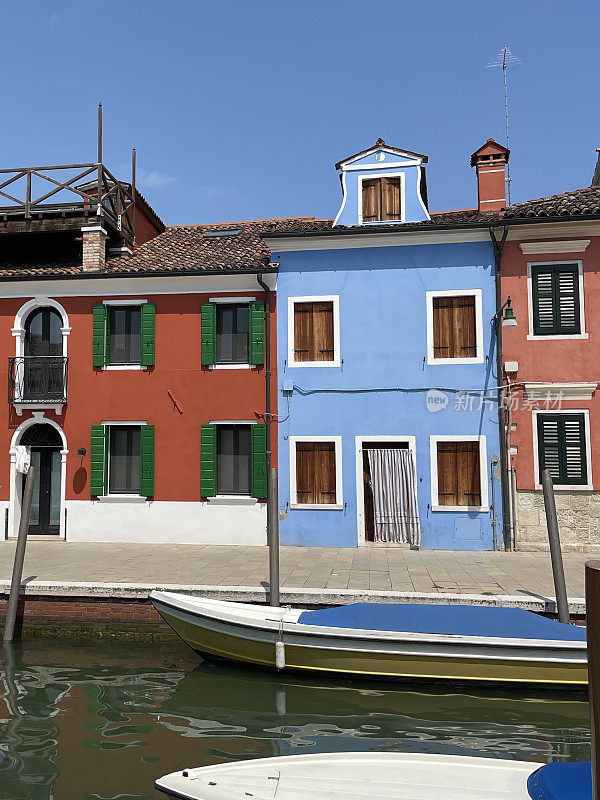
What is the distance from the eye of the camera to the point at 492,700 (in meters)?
6.98

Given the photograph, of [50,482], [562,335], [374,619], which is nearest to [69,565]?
[50,482]

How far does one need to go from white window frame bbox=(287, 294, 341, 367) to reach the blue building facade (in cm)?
3

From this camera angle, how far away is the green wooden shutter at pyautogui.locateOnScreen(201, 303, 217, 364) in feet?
46.0

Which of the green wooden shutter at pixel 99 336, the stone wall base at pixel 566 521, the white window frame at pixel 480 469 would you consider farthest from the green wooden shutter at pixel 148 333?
the stone wall base at pixel 566 521

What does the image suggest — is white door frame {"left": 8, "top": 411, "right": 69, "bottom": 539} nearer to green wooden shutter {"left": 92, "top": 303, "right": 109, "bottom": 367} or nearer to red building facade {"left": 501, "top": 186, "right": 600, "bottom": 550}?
green wooden shutter {"left": 92, "top": 303, "right": 109, "bottom": 367}

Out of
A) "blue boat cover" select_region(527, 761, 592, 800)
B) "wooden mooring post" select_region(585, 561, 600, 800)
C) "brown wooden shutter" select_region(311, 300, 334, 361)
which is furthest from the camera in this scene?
"brown wooden shutter" select_region(311, 300, 334, 361)

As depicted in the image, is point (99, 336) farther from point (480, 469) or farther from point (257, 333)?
point (480, 469)

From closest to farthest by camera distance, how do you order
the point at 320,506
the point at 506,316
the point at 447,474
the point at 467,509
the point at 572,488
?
1. the point at 506,316
2. the point at 572,488
3. the point at 467,509
4. the point at 447,474
5. the point at 320,506

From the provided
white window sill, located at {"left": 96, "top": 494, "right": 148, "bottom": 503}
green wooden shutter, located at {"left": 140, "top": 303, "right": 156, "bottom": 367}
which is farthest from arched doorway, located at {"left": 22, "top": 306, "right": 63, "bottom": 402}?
white window sill, located at {"left": 96, "top": 494, "right": 148, "bottom": 503}

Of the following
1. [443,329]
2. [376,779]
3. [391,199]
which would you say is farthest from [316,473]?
[376,779]

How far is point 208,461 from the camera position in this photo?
1380 centimetres

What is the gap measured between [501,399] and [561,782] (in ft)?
32.7

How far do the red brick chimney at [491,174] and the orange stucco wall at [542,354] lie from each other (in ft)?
7.02

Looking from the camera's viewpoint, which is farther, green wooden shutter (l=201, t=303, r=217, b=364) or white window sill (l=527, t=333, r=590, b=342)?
green wooden shutter (l=201, t=303, r=217, b=364)
